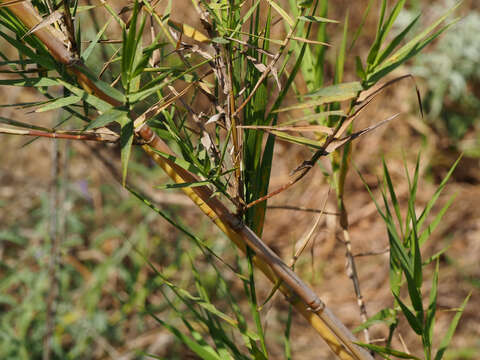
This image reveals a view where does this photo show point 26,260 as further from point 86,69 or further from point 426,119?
point 426,119

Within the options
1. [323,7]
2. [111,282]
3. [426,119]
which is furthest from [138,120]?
[426,119]

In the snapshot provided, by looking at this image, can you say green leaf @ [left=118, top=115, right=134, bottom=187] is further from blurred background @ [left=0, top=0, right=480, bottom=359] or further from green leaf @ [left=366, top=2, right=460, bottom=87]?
blurred background @ [left=0, top=0, right=480, bottom=359]

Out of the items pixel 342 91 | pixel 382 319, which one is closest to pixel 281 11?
pixel 342 91

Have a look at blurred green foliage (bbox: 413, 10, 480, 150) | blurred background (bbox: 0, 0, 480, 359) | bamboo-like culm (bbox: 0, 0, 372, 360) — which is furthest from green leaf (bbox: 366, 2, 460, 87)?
blurred green foliage (bbox: 413, 10, 480, 150)

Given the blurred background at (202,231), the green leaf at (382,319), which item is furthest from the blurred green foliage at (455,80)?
the green leaf at (382,319)

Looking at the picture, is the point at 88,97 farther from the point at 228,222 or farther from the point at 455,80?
the point at 455,80

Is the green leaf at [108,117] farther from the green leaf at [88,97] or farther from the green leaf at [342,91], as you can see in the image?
the green leaf at [342,91]

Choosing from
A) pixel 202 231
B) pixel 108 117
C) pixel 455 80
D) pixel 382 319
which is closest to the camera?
pixel 108 117
